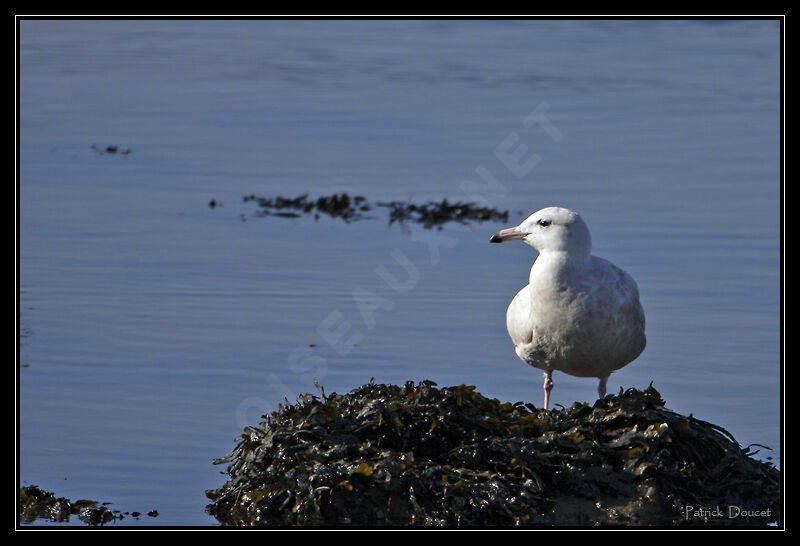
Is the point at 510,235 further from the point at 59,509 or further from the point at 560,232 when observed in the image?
the point at 59,509

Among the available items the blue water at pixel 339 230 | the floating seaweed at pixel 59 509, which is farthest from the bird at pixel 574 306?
the floating seaweed at pixel 59 509

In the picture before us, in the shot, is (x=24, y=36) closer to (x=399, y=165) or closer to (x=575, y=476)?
(x=399, y=165)

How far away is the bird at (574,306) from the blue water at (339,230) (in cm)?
131

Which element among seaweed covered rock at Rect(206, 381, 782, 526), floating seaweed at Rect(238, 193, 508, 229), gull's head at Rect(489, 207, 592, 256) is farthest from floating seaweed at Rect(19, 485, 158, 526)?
floating seaweed at Rect(238, 193, 508, 229)

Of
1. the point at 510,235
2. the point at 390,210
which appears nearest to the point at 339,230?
the point at 390,210

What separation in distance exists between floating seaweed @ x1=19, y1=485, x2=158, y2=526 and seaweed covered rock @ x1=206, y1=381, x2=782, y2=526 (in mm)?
593

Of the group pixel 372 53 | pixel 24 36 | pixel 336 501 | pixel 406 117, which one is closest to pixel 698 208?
pixel 406 117

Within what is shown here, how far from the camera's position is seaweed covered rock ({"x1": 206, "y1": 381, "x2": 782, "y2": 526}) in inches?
272

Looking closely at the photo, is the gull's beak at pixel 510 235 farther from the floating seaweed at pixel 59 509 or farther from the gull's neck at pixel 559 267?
the floating seaweed at pixel 59 509

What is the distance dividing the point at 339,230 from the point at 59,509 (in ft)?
24.0

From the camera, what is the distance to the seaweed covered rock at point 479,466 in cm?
692

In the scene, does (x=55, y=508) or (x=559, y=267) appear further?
(x=559, y=267)

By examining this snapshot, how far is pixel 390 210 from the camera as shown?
48.7 ft

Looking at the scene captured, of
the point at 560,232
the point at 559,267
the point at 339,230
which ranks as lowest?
the point at 559,267
